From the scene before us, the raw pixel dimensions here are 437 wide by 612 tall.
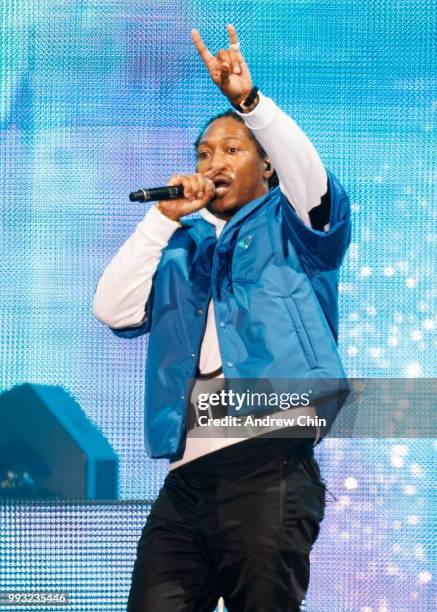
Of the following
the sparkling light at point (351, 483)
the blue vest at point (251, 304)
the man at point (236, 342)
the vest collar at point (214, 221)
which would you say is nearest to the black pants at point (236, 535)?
the man at point (236, 342)

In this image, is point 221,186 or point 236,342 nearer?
point 236,342

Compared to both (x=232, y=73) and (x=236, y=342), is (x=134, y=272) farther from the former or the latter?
(x=232, y=73)

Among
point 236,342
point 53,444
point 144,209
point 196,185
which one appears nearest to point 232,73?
point 196,185

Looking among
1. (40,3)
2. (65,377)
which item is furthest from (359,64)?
(65,377)

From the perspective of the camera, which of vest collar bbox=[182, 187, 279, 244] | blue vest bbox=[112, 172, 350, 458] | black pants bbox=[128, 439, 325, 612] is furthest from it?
vest collar bbox=[182, 187, 279, 244]

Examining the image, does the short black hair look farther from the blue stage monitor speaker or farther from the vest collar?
the blue stage monitor speaker

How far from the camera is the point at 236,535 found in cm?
209

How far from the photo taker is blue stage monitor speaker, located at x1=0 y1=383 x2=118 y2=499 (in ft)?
8.91

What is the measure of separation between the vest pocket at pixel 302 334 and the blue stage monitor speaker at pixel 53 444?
2.33 ft

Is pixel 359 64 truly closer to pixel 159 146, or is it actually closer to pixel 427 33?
pixel 427 33

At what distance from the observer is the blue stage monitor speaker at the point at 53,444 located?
2.71 meters

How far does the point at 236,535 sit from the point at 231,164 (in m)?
0.73

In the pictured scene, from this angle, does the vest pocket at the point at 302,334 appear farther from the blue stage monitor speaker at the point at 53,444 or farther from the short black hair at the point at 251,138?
the blue stage monitor speaker at the point at 53,444

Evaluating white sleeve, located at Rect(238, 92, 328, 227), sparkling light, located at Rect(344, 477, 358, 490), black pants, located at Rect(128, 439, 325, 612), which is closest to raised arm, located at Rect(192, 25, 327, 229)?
white sleeve, located at Rect(238, 92, 328, 227)
